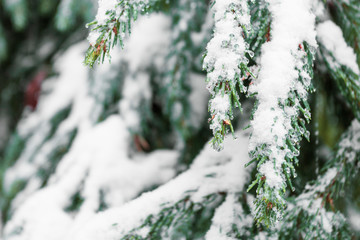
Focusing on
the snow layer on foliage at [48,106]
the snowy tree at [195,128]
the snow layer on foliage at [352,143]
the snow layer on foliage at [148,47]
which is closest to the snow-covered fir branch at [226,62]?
the snowy tree at [195,128]

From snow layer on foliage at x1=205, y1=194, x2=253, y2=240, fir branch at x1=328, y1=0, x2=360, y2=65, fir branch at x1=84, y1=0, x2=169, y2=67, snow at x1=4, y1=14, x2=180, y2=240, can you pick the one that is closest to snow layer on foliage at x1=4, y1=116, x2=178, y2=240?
snow at x1=4, y1=14, x2=180, y2=240

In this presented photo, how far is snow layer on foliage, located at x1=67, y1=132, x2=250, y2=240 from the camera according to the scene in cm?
67

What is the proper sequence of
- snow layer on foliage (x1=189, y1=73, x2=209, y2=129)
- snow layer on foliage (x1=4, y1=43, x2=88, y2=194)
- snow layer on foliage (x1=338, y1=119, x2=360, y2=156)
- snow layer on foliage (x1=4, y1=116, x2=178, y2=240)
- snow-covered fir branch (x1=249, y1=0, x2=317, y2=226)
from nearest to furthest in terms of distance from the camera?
1. snow-covered fir branch (x1=249, y1=0, x2=317, y2=226)
2. snow layer on foliage (x1=338, y1=119, x2=360, y2=156)
3. snow layer on foliage (x1=4, y1=116, x2=178, y2=240)
4. snow layer on foliage (x1=189, y1=73, x2=209, y2=129)
5. snow layer on foliage (x1=4, y1=43, x2=88, y2=194)

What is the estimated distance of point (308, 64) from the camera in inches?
20.8

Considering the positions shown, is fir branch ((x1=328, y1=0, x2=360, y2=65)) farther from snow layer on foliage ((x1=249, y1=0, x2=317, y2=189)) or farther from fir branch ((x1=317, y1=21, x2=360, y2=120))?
snow layer on foliage ((x1=249, y1=0, x2=317, y2=189))

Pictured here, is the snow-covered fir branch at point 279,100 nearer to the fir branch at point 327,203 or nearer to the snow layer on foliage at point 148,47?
the fir branch at point 327,203

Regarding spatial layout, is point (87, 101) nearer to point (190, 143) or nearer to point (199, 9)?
point (190, 143)

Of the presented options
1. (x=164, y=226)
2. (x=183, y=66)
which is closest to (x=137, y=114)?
(x=183, y=66)

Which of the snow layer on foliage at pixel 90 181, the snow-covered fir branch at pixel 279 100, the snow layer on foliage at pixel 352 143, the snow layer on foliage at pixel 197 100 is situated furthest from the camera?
the snow layer on foliage at pixel 197 100

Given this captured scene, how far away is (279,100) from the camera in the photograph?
1.55 feet

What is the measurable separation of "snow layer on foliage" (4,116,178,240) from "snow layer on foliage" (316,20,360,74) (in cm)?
62

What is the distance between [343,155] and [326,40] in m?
0.27

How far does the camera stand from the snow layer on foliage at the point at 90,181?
36.6 inches

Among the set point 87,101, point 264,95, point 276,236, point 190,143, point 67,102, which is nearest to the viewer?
point 264,95
